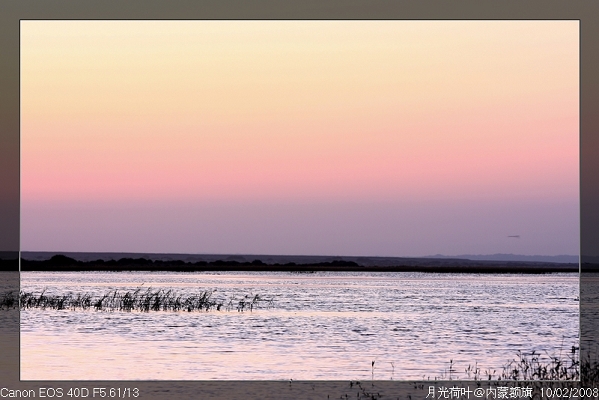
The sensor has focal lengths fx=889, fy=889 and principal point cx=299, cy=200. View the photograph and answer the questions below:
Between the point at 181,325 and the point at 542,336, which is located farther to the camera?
the point at 542,336

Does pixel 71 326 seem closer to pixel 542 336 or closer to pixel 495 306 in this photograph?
pixel 542 336

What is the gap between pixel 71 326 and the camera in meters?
41.4

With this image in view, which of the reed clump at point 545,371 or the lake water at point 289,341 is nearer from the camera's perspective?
the reed clump at point 545,371

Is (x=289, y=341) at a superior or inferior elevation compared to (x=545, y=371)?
inferior

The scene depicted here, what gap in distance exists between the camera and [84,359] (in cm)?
3062

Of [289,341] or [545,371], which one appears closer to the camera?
[545,371]

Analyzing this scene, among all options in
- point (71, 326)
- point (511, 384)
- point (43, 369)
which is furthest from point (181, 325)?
point (511, 384)

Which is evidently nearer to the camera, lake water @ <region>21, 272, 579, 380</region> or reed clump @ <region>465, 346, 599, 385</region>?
reed clump @ <region>465, 346, 599, 385</region>

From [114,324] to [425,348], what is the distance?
50.6ft

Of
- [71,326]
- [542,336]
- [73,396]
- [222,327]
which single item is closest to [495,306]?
[542,336]

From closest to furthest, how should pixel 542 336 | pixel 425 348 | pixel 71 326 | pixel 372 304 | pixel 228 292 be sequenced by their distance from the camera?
pixel 425 348 < pixel 71 326 < pixel 542 336 < pixel 372 304 < pixel 228 292

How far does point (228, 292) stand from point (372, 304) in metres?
16.0

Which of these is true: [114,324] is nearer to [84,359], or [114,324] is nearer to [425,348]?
[84,359]

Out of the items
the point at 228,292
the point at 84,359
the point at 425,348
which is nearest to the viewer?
the point at 84,359
